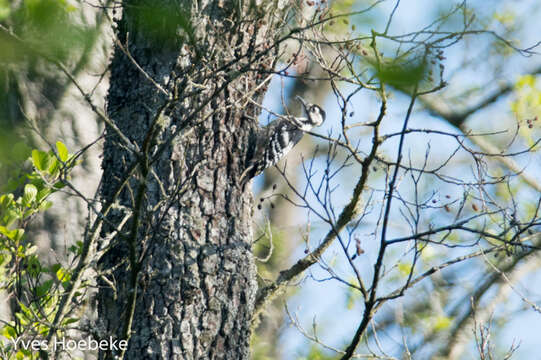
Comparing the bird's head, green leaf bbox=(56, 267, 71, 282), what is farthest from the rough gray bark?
the bird's head

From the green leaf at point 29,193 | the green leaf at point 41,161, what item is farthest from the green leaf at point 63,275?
the green leaf at point 41,161

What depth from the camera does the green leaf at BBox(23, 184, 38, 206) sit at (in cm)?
281

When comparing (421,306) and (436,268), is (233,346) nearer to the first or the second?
(436,268)

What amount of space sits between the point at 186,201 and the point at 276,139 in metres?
1.93

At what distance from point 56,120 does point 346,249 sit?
12.2 feet

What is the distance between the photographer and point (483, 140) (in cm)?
548

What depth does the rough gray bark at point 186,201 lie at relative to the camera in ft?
9.12

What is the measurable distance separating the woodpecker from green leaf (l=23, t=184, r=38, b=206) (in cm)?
105

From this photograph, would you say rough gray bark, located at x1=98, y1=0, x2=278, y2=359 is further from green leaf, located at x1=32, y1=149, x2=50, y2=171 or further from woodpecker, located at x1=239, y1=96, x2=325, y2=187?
green leaf, located at x1=32, y1=149, x2=50, y2=171

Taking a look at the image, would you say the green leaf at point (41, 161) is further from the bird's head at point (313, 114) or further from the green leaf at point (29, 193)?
the bird's head at point (313, 114)

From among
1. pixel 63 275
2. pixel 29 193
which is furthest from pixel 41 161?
pixel 63 275

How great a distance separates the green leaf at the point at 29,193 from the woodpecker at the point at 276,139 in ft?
3.44

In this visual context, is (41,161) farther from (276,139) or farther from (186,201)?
(276,139)

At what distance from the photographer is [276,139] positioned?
4809 mm
